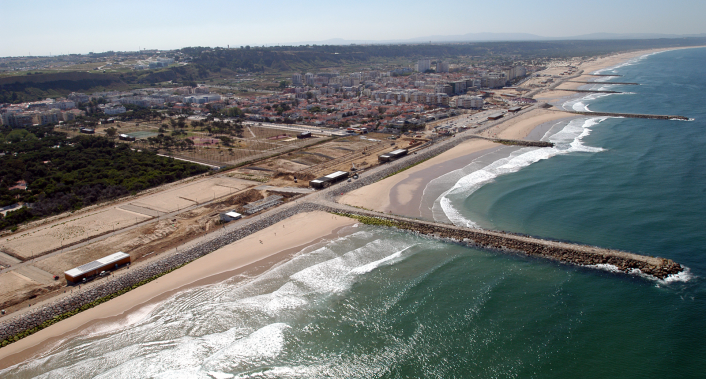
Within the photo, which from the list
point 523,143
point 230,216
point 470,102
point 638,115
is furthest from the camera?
point 470,102

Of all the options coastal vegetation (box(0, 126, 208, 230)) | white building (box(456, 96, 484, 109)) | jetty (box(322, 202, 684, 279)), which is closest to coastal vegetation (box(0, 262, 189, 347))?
jetty (box(322, 202, 684, 279))

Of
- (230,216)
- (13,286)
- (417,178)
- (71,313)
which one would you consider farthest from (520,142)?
(13,286)

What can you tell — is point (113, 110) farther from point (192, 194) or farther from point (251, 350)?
point (251, 350)

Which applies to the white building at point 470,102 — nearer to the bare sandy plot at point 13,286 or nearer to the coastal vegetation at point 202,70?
the coastal vegetation at point 202,70

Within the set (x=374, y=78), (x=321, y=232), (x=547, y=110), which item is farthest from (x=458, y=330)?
(x=374, y=78)

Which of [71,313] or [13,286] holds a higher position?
[13,286]

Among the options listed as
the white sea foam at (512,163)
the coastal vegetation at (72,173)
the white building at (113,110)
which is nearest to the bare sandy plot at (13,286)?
the coastal vegetation at (72,173)
